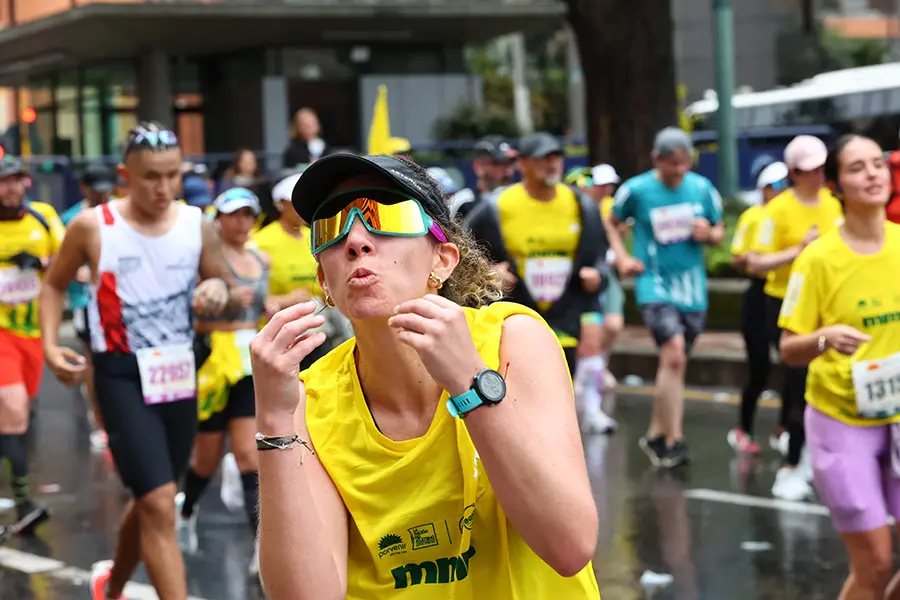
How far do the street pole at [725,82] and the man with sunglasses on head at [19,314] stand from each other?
9.62 metres

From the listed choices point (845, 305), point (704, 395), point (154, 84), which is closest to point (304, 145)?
point (704, 395)

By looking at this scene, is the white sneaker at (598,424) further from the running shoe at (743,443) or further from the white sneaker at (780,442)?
the white sneaker at (780,442)

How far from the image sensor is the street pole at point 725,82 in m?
17.3

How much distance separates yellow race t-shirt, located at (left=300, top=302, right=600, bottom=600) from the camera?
2.87m

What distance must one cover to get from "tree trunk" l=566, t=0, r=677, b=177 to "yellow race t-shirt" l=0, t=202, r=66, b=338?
29.5ft

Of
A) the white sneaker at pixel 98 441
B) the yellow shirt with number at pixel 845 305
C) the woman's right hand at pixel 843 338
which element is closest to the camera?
the woman's right hand at pixel 843 338

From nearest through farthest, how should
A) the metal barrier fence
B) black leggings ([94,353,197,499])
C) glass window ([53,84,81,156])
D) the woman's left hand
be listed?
Answer: the woman's left hand < black leggings ([94,353,197,499]) < the metal barrier fence < glass window ([53,84,81,156])

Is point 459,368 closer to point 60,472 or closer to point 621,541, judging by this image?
point 621,541

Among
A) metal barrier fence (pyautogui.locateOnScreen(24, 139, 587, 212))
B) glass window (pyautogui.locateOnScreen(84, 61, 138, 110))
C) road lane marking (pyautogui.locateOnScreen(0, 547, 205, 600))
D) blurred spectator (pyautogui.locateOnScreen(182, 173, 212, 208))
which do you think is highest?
glass window (pyautogui.locateOnScreen(84, 61, 138, 110))

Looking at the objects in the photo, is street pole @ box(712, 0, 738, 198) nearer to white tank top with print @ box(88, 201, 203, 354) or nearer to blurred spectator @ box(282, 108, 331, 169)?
blurred spectator @ box(282, 108, 331, 169)

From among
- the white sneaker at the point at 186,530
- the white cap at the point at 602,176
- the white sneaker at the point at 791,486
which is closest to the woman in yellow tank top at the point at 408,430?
the white sneaker at the point at 186,530

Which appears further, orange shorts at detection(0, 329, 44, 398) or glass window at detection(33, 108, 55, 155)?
glass window at detection(33, 108, 55, 155)

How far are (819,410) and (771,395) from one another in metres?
7.03

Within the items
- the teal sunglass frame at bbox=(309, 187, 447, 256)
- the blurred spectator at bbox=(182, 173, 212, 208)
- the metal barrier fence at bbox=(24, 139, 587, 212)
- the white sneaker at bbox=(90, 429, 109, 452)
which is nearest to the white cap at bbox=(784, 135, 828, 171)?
the blurred spectator at bbox=(182, 173, 212, 208)
